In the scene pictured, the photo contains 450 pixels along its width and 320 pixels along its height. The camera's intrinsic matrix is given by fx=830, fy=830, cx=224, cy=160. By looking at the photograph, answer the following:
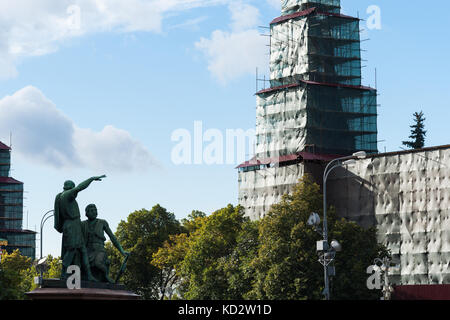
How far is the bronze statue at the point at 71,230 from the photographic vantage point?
3375 centimetres

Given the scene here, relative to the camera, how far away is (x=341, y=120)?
104 m

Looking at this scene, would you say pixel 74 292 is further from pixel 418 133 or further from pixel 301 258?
pixel 418 133

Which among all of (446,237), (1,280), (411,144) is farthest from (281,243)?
(411,144)

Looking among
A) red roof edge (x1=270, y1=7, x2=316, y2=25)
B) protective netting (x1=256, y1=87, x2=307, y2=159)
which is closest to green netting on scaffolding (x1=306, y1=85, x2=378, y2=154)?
protective netting (x1=256, y1=87, x2=307, y2=159)

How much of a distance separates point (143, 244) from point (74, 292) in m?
67.6

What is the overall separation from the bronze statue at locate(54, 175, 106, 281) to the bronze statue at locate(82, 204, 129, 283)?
0.65 m

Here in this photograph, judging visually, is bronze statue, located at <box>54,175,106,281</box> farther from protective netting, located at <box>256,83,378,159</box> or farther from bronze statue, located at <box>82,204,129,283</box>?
protective netting, located at <box>256,83,378,159</box>

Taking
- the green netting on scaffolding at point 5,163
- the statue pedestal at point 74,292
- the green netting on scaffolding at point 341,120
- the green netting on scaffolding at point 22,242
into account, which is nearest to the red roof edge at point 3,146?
the green netting on scaffolding at point 5,163

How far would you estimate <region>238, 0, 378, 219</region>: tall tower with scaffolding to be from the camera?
3994 inches

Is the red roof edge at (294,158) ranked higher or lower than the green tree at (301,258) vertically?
higher

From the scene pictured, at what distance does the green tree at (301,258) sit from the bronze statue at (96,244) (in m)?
31.5

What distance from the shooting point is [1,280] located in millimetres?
42781

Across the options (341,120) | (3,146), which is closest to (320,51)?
(341,120)

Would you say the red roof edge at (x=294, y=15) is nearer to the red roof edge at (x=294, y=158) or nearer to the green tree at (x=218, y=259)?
the red roof edge at (x=294, y=158)
